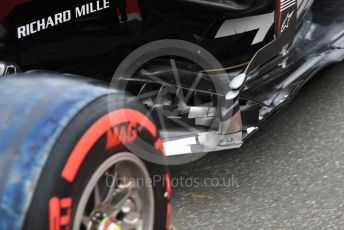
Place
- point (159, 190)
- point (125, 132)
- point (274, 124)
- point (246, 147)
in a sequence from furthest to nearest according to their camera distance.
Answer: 1. point (274, 124)
2. point (246, 147)
3. point (159, 190)
4. point (125, 132)

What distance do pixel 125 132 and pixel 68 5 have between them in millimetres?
961

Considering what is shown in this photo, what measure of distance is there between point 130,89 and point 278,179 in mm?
882

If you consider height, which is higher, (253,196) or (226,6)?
(226,6)

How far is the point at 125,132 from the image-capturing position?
6.35 ft

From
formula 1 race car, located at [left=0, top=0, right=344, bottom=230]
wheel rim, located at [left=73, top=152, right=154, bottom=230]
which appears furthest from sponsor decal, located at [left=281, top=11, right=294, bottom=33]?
wheel rim, located at [left=73, top=152, right=154, bottom=230]

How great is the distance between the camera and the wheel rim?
1898 millimetres

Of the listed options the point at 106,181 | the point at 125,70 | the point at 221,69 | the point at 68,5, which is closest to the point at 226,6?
the point at 221,69

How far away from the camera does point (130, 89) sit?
3146 millimetres

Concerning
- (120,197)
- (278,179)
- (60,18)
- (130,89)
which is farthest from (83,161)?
(278,179)

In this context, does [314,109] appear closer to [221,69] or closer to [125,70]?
[221,69]

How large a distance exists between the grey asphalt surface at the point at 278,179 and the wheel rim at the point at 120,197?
887mm

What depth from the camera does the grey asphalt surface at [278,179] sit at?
9.70ft

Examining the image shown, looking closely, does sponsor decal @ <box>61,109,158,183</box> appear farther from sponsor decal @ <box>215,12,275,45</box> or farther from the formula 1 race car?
sponsor decal @ <box>215,12,275,45</box>

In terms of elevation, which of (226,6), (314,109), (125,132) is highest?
(226,6)
